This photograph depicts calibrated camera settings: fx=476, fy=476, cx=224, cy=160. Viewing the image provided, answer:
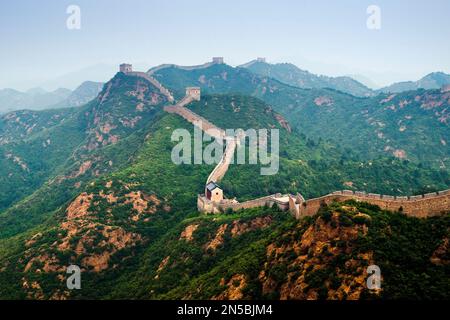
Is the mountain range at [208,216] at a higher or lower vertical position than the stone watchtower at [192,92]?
lower

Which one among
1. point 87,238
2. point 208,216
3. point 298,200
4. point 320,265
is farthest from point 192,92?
point 320,265

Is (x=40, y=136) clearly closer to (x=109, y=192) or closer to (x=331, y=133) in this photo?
(x=109, y=192)

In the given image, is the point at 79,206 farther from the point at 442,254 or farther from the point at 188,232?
the point at 442,254

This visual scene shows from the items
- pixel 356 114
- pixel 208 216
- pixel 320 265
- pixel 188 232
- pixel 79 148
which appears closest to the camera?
pixel 320 265
